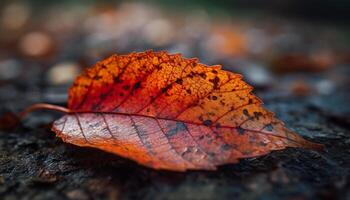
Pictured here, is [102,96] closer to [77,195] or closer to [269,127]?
[77,195]

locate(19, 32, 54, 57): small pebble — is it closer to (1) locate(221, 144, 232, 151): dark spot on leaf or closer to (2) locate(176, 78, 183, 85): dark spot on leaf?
(2) locate(176, 78, 183, 85): dark spot on leaf

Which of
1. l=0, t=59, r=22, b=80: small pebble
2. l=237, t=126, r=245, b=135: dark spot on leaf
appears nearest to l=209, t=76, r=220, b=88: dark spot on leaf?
l=237, t=126, r=245, b=135: dark spot on leaf

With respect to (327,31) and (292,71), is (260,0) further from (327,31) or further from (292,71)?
(292,71)

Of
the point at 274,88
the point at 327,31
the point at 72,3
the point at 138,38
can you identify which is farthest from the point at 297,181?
the point at 72,3

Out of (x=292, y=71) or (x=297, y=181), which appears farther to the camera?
(x=292, y=71)

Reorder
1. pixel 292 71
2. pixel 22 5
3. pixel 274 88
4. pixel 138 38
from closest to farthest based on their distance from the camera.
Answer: pixel 274 88
pixel 292 71
pixel 138 38
pixel 22 5

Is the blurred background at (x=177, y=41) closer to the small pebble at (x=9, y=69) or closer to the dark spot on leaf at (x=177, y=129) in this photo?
the small pebble at (x=9, y=69)

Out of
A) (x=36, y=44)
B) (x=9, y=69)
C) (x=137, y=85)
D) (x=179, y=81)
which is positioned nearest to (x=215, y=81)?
(x=179, y=81)
